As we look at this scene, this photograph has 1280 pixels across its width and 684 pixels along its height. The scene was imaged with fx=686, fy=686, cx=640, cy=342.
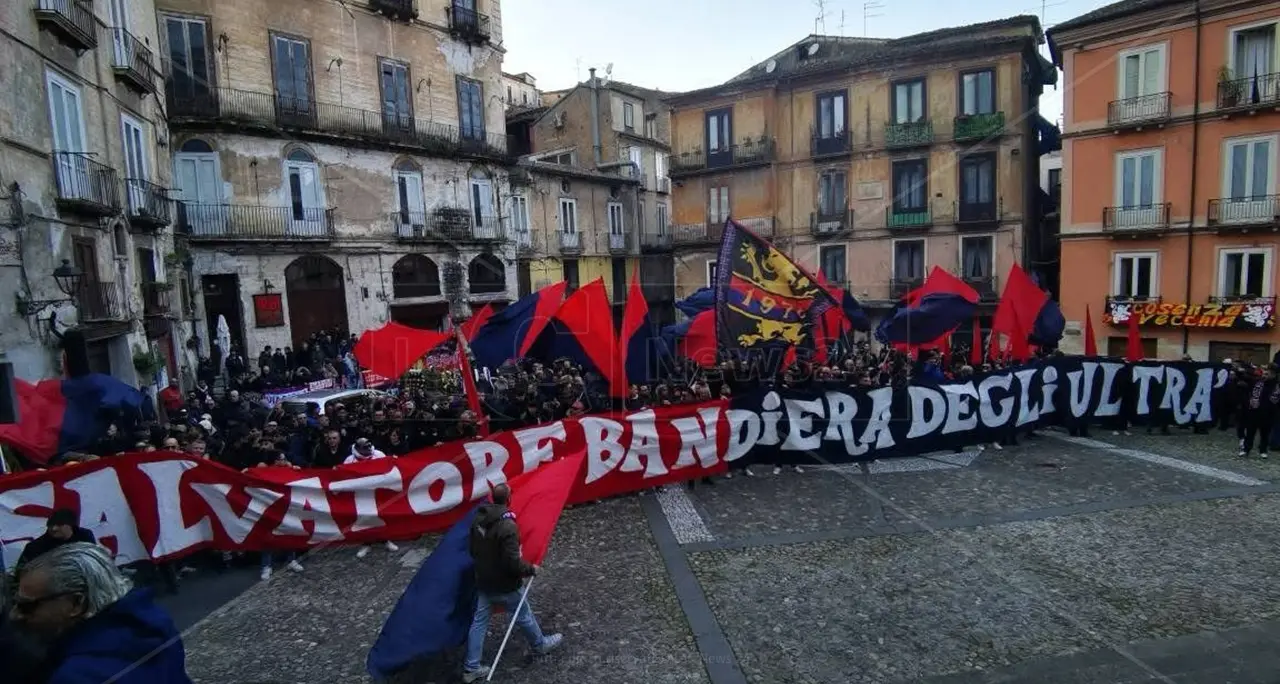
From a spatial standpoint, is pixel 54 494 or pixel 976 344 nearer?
pixel 54 494

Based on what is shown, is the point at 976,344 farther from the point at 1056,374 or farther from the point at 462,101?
the point at 462,101

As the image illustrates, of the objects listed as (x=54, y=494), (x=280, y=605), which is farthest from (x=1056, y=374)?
(x=54, y=494)

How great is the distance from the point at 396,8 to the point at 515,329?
20.4 meters

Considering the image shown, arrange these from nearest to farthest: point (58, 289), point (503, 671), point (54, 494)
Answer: point (503, 671), point (54, 494), point (58, 289)

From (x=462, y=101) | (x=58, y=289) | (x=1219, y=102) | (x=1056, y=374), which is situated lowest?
(x=1056, y=374)

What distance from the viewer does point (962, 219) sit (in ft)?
96.3

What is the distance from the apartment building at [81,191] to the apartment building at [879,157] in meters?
23.2

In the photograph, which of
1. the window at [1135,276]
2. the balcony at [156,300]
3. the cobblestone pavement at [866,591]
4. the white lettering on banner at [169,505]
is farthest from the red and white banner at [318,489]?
the window at [1135,276]

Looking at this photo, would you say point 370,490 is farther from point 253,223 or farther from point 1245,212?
point 1245,212

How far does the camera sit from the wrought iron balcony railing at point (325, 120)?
76.1ft

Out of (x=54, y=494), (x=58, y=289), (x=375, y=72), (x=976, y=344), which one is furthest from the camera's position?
(x=375, y=72)

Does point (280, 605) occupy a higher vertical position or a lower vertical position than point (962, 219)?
lower

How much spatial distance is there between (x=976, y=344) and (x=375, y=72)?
24.1 metres

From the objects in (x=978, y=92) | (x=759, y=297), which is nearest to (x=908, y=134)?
(x=978, y=92)
